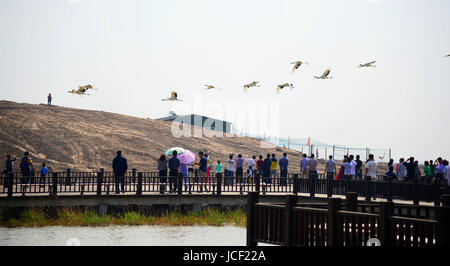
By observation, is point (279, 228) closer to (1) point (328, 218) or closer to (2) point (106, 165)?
(1) point (328, 218)

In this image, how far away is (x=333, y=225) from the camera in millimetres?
12672

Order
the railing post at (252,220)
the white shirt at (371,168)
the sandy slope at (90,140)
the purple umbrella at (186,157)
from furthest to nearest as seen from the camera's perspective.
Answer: the sandy slope at (90,140), the purple umbrella at (186,157), the white shirt at (371,168), the railing post at (252,220)

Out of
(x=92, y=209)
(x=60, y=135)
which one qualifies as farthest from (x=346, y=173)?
(x=60, y=135)

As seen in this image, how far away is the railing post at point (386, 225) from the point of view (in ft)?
38.3

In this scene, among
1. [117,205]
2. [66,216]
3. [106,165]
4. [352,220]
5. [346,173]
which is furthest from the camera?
[106,165]

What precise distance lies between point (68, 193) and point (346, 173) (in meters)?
11.8

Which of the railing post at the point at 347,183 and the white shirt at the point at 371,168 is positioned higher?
the white shirt at the point at 371,168

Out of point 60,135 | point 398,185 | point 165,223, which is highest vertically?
point 60,135

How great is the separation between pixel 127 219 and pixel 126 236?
302cm

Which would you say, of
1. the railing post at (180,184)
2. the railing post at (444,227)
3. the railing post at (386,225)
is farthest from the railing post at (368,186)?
the railing post at (444,227)

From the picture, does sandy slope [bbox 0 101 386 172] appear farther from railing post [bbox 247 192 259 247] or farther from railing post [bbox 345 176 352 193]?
railing post [bbox 247 192 259 247]

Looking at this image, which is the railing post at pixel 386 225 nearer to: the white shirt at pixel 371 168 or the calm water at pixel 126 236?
the calm water at pixel 126 236

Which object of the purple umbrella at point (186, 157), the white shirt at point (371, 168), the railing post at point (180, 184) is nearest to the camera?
the railing post at point (180, 184)
